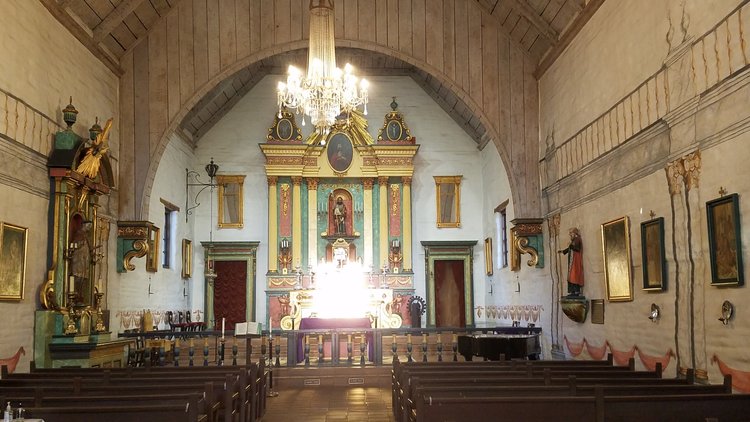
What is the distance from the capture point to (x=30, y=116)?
34.2ft

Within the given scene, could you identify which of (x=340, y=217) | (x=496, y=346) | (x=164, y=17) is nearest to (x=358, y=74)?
(x=340, y=217)

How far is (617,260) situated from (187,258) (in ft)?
39.0

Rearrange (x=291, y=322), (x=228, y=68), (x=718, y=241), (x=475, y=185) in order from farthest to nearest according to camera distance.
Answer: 1. (x=475, y=185)
2. (x=291, y=322)
3. (x=228, y=68)
4. (x=718, y=241)

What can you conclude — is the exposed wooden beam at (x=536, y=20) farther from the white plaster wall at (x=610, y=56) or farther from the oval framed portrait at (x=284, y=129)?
the oval framed portrait at (x=284, y=129)

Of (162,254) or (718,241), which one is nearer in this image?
(718,241)

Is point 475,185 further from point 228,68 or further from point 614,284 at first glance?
point 614,284

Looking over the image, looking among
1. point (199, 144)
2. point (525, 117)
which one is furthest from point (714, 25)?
point (199, 144)

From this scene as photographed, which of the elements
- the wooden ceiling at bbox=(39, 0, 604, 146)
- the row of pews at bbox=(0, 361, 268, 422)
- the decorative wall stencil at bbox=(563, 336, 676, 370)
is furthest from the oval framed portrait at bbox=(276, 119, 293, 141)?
the row of pews at bbox=(0, 361, 268, 422)

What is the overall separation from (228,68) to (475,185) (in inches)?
329

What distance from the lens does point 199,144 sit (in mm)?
20031

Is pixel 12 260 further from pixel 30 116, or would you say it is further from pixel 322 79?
pixel 322 79

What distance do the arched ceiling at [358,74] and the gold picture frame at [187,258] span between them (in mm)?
2697

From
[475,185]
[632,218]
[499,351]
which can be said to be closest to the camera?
[632,218]

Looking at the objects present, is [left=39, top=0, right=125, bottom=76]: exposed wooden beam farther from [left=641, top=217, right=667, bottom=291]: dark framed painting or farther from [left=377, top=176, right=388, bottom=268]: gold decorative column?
[left=641, top=217, right=667, bottom=291]: dark framed painting
